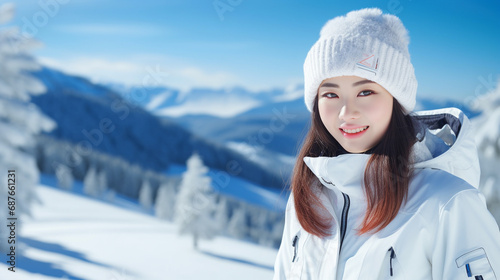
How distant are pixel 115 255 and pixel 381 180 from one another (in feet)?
50.0

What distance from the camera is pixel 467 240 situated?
162 centimetres

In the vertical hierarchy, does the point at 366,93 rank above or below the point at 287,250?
above

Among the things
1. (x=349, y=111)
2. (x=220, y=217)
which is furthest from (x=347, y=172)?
(x=220, y=217)

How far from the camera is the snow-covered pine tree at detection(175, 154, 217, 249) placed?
21.6m

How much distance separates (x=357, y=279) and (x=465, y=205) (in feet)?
1.79

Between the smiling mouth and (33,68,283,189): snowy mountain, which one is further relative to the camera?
(33,68,283,189): snowy mountain

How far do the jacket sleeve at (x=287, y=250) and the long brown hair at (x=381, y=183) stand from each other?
0.12 meters

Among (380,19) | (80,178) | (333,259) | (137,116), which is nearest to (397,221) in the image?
(333,259)

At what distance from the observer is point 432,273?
173cm

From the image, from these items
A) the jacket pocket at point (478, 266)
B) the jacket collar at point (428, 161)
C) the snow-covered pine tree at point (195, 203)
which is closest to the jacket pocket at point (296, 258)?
the jacket collar at point (428, 161)

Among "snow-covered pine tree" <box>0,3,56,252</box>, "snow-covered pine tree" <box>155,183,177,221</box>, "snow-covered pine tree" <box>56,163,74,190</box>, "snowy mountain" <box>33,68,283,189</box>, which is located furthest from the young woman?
"snowy mountain" <box>33,68,283,189</box>

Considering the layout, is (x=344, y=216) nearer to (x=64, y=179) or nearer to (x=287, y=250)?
(x=287, y=250)

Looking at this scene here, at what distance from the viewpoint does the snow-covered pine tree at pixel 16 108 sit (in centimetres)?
893

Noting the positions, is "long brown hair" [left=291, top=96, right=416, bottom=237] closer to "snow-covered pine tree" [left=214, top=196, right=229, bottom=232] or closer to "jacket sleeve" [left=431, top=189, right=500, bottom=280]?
"jacket sleeve" [left=431, top=189, right=500, bottom=280]
